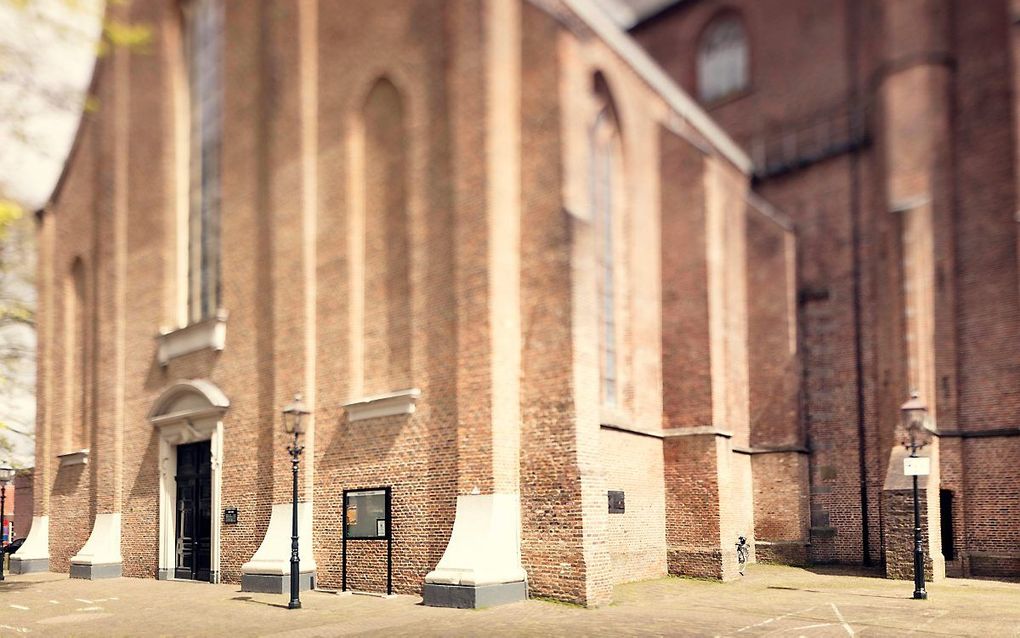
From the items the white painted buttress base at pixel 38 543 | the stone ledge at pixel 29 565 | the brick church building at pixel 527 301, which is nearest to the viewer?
the brick church building at pixel 527 301

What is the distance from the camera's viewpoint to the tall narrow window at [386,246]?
680 inches

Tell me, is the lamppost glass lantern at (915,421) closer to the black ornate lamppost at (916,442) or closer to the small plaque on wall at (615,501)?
the black ornate lamppost at (916,442)

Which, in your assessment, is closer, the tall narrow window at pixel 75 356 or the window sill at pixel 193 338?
the window sill at pixel 193 338

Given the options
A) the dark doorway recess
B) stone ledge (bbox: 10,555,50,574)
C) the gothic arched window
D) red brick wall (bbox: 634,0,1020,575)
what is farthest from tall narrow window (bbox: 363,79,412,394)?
stone ledge (bbox: 10,555,50,574)

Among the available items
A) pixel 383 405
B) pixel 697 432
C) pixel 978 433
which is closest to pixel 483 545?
pixel 383 405

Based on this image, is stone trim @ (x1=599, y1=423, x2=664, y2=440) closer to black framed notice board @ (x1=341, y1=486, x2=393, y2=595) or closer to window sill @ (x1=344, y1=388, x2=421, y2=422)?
window sill @ (x1=344, y1=388, x2=421, y2=422)

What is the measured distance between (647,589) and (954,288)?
1036cm

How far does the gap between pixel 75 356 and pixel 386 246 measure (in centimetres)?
1379

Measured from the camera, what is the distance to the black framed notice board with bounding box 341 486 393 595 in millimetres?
16453

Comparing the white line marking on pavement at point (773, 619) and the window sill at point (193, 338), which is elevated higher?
the window sill at point (193, 338)

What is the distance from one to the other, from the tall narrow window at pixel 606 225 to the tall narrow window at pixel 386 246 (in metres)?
3.90

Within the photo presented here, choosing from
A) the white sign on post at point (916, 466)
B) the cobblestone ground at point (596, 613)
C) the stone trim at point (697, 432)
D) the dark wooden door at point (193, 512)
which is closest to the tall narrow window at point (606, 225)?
the stone trim at point (697, 432)

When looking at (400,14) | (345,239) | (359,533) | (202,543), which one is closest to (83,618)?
(359,533)

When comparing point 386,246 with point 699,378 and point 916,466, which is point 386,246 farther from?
point 916,466
